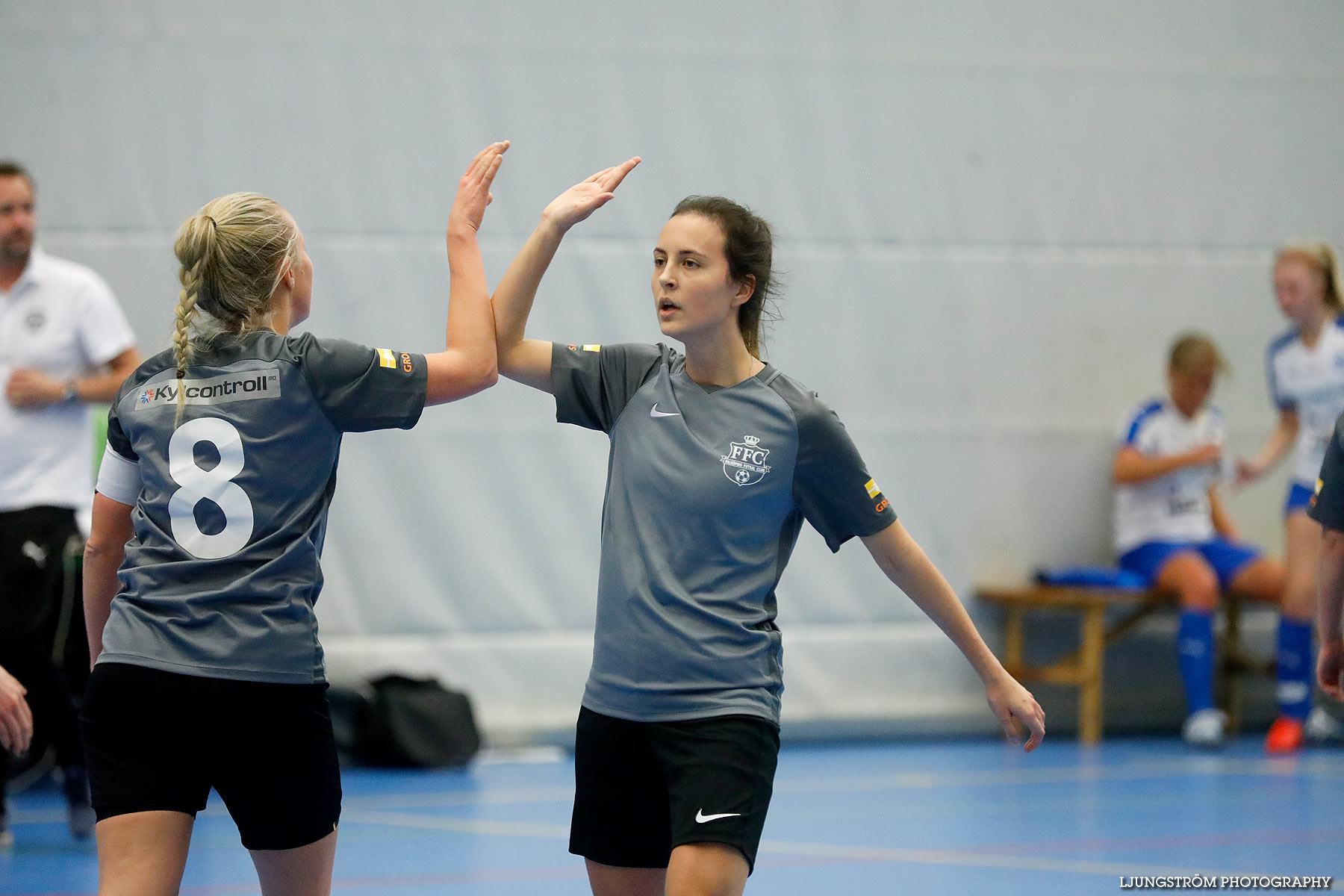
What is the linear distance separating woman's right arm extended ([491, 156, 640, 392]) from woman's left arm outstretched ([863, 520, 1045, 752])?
0.71m

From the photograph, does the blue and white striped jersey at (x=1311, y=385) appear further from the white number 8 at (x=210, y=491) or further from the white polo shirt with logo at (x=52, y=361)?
the white number 8 at (x=210, y=491)

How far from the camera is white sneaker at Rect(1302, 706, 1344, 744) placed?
8.05 m

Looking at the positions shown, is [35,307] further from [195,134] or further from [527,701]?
[527,701]

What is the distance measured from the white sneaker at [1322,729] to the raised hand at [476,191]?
6.52m

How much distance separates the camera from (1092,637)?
314 inches

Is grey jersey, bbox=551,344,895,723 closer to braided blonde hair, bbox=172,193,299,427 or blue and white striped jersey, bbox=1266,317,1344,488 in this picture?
braided blonde hair, bbox=172,193,299,427

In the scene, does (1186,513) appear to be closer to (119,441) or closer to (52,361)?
(52,361)

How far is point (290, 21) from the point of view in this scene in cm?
723

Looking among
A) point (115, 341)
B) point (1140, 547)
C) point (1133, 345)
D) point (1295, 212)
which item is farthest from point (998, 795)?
point (1295, 212)

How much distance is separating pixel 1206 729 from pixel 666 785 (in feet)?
19.2

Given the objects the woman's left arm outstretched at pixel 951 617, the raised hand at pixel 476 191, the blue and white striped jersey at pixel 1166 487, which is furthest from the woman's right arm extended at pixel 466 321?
the blue and white striped jersey at pixel 1166 487

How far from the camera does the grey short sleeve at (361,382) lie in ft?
8.33

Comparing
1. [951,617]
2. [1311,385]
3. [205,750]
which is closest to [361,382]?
[205,750]

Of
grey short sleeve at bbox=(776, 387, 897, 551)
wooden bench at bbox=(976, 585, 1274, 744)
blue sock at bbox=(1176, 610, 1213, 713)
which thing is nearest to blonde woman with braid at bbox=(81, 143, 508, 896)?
grey short sleeve at bbox=(776, 387, 897, 551)
